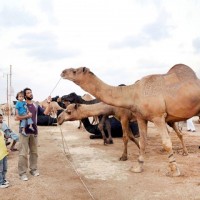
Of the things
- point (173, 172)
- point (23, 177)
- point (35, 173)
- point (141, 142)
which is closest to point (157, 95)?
point (141, 142)

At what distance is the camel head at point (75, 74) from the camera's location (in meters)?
7.46

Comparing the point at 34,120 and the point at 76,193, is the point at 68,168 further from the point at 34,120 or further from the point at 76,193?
the point at 76,193

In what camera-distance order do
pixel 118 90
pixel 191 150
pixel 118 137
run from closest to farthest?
pixel 118 90
pixel 191 150
pixel 118 137

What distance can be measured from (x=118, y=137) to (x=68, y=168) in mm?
6478

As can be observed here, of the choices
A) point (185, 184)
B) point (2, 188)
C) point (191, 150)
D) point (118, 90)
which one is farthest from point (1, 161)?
point (191, 150)

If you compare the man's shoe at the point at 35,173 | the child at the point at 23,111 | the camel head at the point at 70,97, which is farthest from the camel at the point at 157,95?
the camel head at the point at 70,97

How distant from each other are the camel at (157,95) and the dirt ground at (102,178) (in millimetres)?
515

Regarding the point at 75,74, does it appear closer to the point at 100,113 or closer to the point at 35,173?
the point at 35,173

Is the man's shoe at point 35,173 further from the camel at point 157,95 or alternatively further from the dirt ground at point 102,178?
the camel at point 157,95

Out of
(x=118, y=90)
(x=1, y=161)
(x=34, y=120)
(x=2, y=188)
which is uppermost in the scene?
(x=118, y=90)

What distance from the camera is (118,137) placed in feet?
48.1

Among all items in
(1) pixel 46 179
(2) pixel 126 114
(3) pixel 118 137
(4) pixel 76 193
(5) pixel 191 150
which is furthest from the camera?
(3) pixel 118 137

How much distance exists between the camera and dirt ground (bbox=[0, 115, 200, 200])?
609 centimetres

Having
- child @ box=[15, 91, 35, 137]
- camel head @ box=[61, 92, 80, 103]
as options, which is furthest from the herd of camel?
camel head @ box=[61, 92, 80, 103]
